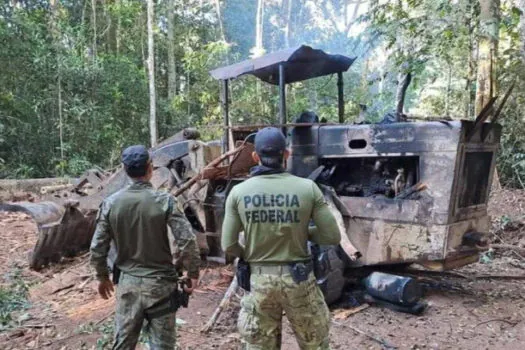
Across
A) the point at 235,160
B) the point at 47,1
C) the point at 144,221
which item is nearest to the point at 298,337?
the point at 144,221

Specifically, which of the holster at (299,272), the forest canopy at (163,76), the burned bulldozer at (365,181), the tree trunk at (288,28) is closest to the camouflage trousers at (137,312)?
the holster at (299,272)

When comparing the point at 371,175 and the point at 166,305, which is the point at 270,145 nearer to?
the point at 166,305

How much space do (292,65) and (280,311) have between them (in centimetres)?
367

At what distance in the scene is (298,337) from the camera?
2.89 m

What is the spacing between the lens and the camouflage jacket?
302 centimetres

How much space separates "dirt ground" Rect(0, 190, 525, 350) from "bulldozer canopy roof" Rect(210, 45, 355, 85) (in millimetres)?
2279

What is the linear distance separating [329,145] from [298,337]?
2760 mm

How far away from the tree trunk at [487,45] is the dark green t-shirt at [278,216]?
15.9 feet

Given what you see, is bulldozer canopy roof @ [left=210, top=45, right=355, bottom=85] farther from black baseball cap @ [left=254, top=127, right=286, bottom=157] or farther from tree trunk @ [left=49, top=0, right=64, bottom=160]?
tree trunk @ [left=49, top=0, right=64, bottom=160]

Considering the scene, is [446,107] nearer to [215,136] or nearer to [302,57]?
[215,136]

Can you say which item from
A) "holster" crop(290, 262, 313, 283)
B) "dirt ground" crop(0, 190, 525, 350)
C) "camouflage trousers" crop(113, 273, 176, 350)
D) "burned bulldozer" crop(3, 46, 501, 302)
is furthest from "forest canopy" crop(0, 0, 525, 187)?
"camouflage trousers" crop(113, 273, 176, 350)

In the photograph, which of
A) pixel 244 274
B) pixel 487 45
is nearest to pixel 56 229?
pixel 244 274

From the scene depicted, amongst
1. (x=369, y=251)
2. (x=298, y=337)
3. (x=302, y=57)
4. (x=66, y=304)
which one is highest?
(x=302, y=57)

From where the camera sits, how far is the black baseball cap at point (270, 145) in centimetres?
285
